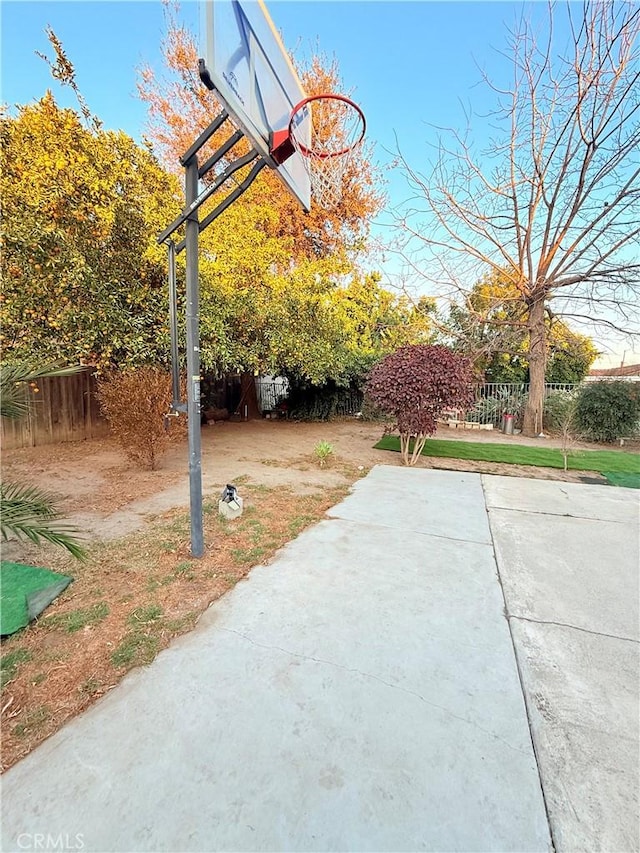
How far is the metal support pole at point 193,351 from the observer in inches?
116

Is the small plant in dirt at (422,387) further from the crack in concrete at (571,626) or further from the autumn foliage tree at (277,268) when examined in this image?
the crack in concrete at (571,626)

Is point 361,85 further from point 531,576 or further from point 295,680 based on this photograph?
point 295,680

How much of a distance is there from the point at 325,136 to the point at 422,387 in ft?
12.4

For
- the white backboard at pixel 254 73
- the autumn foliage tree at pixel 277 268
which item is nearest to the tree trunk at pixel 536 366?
the autumn foliage tree at pixel 277 268

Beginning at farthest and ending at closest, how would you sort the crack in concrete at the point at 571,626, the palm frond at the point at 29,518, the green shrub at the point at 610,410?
1. the green shrub at the point at 610,410
2. the crack in concrete at the point at 571,626
3. the palm frond at the point at 29,518

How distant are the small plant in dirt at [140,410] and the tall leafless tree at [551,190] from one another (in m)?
7.69

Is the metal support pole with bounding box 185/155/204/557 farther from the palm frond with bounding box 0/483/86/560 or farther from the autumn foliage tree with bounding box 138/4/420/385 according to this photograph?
the autumn foliage tree with bounding box 138/4/420/385

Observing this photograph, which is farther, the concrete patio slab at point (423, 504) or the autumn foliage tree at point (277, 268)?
the autumn foliage tree at point (277, 268)

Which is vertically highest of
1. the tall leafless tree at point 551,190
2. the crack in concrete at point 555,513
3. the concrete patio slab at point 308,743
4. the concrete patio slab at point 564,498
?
the tall leafless tree at point 551,190

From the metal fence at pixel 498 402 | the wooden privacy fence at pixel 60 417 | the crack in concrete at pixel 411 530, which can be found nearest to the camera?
the crack in concrete at pixel 411 530

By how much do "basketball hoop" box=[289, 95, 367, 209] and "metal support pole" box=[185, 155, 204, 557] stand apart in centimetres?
86

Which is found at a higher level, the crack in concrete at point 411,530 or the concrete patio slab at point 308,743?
the crack in concrete at point 411,530

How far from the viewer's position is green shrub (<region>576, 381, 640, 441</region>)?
8992mm

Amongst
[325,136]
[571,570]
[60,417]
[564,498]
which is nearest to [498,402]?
[564,498]
